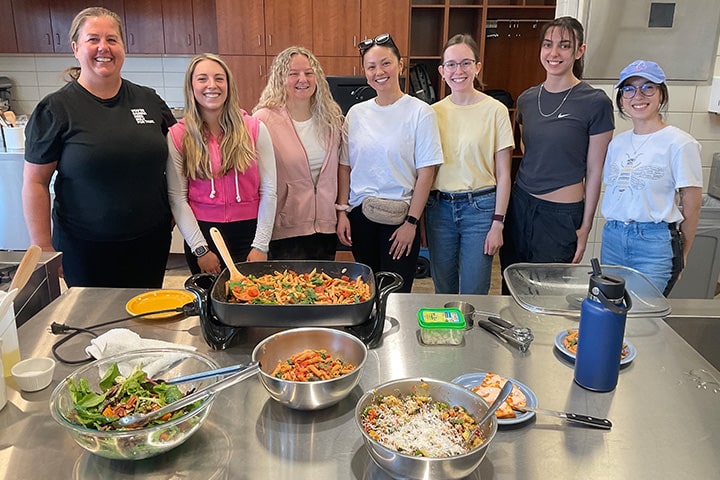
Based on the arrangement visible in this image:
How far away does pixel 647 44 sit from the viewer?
11.1ft

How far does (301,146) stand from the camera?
240cm

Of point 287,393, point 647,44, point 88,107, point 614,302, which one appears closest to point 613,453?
point 614,302

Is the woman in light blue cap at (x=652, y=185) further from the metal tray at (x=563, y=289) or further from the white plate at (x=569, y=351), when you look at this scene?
the white plate at (x=569, y=351)

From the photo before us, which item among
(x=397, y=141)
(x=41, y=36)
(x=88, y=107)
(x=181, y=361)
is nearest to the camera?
(x=181, y=361)

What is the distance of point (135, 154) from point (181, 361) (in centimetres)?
106

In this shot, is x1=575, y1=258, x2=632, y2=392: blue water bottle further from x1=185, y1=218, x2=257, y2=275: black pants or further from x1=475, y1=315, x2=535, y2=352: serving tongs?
x1=185, y1=218, x2=257, y2=275: black pants

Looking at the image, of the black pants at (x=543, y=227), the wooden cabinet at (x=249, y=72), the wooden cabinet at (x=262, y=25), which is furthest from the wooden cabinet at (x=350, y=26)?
the black pants at (x=543, y=227)

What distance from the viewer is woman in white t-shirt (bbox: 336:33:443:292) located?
2365mm

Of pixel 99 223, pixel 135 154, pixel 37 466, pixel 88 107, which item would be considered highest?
pixel 88 107

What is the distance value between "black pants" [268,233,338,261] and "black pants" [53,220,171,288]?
1.59ft

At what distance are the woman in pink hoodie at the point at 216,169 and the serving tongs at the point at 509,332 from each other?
104 cm

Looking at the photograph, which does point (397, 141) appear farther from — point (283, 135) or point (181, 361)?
point (181, 361)

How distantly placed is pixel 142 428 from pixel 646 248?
191 cm

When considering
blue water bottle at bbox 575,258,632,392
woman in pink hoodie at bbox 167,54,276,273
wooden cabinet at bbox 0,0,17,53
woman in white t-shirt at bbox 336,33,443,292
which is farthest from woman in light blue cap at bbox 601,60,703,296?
wooden cabinet at bbox 0,0,17,53
